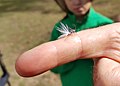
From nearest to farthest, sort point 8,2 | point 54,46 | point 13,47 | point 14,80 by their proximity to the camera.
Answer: point 54,46
point 14,80
point 13,47
point 8,2

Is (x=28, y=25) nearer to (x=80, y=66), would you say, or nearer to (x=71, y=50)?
(x=80, y=66)

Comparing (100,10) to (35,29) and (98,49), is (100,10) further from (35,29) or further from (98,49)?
(98,49)

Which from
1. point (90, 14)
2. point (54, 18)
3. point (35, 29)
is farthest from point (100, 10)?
point (90, 14)

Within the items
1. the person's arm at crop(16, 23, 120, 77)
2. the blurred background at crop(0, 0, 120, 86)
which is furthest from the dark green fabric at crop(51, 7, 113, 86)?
the blurred background at crop(0, 0, 120, 86)

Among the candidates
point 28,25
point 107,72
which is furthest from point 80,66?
point 28,25

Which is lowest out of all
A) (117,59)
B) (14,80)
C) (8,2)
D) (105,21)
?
(8,2)

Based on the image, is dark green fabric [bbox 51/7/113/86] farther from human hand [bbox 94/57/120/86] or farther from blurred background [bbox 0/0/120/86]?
blurred background [bbox 0/0/120/86]

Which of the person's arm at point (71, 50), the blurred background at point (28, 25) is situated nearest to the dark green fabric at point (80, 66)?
the person's arm at point (71, 50)
